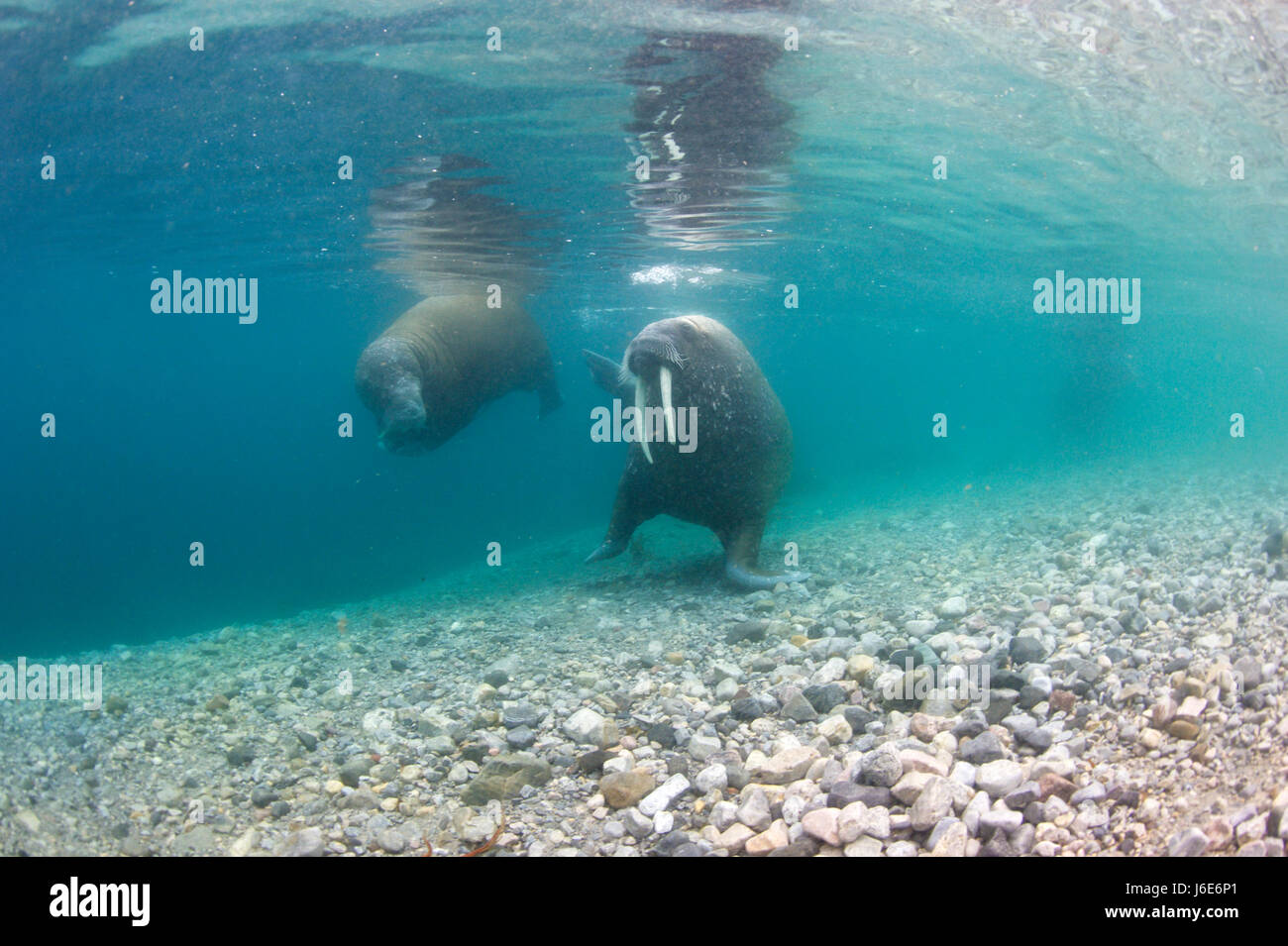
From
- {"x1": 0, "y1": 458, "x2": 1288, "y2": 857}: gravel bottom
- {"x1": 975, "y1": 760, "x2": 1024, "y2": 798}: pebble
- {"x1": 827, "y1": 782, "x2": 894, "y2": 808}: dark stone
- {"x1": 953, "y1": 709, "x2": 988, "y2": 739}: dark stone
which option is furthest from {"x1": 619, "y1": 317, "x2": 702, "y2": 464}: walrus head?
{"x1": 975, "y1": 760, "x2": 1024, "y2": 798}: pebble

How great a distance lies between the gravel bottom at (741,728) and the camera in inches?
104

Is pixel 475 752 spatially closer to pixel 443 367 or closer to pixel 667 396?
pixel 667 396

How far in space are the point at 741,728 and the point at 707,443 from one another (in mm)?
3610

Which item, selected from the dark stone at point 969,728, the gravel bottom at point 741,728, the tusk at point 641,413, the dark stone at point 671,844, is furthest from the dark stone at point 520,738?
the tusk at point 641,413

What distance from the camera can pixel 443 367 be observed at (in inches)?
381

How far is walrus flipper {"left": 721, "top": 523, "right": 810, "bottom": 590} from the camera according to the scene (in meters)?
6.93

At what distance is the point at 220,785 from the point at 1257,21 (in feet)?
40.9

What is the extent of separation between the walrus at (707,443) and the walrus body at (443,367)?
8.89 ft

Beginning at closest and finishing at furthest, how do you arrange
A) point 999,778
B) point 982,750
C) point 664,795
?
point 999,778 < point 982,750 < point 664,795

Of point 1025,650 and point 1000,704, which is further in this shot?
point 1025,650

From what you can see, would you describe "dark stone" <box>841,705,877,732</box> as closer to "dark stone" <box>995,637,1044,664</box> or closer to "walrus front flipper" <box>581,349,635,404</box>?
"dark stone" <box>995,637,1044,664</box>

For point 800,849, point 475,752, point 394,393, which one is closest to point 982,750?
point 800,849

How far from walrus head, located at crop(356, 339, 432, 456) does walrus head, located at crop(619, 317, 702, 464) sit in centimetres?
269
